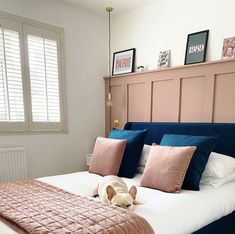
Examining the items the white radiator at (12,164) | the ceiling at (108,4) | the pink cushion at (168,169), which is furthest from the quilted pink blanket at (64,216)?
the ceiling at (108,4)

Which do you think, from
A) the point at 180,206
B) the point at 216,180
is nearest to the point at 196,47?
the point at 216,180

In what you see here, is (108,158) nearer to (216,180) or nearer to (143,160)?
(143,160)

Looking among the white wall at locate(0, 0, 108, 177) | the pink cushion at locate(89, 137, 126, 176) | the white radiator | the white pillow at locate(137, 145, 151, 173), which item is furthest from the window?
the white pillow at locate(137, 145, 151, 173)

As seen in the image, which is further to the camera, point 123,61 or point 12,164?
point 123,61

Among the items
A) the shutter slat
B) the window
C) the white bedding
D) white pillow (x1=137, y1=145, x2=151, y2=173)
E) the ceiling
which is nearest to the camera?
the white bedding

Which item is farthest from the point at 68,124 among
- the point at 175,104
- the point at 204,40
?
the point at 204,40

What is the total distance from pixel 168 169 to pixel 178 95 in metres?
1.13

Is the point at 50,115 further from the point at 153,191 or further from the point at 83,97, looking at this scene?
the point at 153,191

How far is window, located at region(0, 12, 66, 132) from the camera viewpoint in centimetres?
253

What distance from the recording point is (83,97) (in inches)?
128

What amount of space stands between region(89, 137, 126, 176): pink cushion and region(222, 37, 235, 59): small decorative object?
1.32 metres

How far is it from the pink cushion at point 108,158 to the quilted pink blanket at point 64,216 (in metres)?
0.68

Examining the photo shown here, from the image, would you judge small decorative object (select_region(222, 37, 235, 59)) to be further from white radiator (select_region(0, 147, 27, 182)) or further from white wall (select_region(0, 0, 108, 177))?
white radiator (select_region(0, 147, 27, 182))

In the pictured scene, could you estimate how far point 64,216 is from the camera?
1.22 metres
